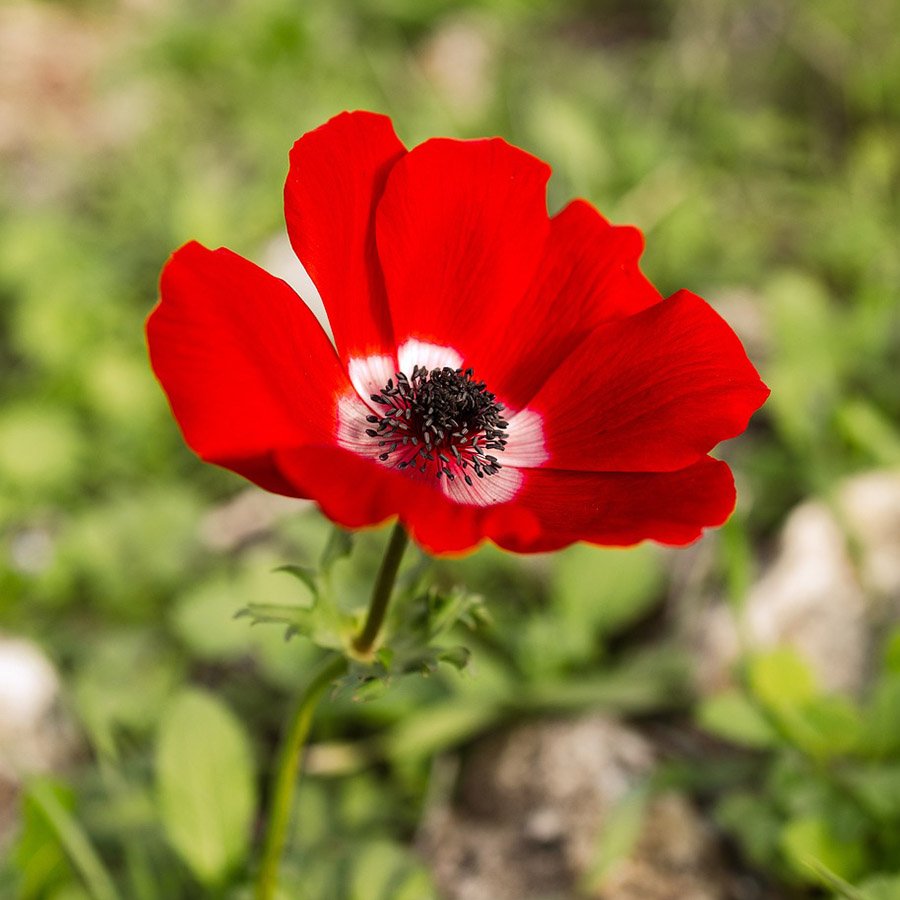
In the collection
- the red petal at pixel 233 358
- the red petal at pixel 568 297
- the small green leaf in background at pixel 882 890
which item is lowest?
the small green leaf in background at pixel 882 890

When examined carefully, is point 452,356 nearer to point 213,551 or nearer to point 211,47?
point 213,551

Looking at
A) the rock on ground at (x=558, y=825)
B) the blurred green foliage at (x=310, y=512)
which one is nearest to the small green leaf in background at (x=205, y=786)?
the blurred green foliage at (x=310, y=512)

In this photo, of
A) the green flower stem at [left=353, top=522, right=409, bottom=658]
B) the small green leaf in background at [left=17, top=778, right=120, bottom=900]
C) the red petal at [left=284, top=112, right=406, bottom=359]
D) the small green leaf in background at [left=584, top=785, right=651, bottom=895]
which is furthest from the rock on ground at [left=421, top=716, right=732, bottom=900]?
the red petal at [left=284, top=112, right=406, bottom=359]

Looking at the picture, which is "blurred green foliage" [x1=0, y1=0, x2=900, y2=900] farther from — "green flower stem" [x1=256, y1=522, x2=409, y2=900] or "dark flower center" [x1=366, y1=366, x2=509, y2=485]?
"dark flower center" [x1=366, y1=366, x2=509, y2=485]

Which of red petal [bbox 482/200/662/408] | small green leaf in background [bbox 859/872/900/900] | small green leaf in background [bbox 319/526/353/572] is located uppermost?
red petal [bbox 482/200/662/408]

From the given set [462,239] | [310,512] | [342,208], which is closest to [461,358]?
[462,239]

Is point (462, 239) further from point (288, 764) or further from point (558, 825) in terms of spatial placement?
point (558, 825)

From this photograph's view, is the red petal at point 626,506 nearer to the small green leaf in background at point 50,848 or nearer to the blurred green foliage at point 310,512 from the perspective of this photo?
the blurred green foliage at point 310,512
